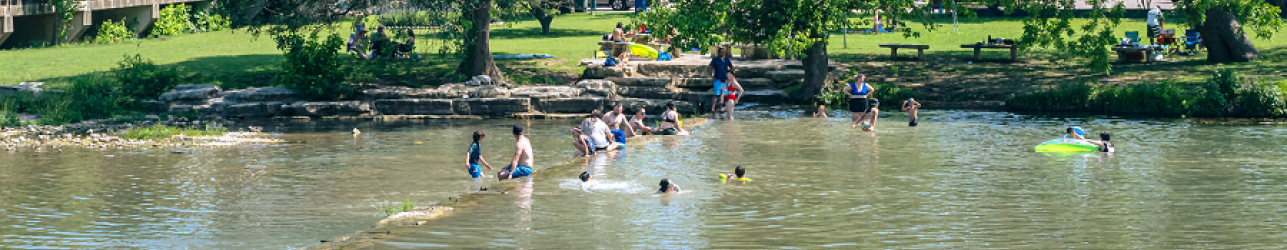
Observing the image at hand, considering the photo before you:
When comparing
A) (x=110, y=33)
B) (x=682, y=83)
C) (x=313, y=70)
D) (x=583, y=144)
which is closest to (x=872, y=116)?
(x=583, y=144)

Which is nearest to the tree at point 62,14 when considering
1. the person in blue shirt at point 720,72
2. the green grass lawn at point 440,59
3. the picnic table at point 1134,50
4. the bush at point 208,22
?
the green grass lawn at point 440,59

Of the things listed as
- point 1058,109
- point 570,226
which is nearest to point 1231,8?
point 1058,109

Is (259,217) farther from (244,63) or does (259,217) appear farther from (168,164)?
(244,63)

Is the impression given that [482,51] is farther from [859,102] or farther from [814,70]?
[859,102]

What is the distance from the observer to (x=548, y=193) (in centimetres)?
1489

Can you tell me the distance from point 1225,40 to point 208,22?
118 ft

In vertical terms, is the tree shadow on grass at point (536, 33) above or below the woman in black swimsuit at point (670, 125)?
above

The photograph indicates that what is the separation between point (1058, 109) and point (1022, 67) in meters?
4.62

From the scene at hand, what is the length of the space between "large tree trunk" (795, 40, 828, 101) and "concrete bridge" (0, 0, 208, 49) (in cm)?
2354

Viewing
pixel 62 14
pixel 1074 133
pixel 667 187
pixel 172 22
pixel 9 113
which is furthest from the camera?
pixel 172 22

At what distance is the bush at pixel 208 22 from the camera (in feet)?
152

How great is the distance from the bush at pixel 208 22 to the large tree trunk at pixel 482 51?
19.6 metres

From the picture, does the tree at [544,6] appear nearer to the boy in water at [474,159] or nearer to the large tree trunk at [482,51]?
the large tree trunk at [482,51]

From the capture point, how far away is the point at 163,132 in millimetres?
23125
